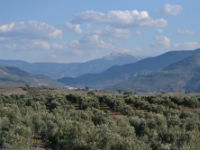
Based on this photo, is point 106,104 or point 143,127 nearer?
point 143,127

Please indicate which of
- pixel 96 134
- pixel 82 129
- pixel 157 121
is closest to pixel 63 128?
pixel 82 129

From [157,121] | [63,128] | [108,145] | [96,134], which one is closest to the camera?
[108,145]

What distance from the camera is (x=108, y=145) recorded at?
50.7 feet

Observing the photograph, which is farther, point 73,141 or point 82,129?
point 82,129

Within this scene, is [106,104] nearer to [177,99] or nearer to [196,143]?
[177,99]

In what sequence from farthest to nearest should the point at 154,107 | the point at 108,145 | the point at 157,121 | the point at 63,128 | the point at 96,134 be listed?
the point at 154,107 → the point at 157,121 → the point at 63,128 → the point at 96,134 → the point at 108,145

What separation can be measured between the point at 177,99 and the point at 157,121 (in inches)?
1112

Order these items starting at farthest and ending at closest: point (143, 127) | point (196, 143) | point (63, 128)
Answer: point (143, 127)
point (63, 128)
point (196, 143)

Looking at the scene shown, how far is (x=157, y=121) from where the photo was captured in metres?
26.2

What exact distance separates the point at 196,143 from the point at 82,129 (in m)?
6.33

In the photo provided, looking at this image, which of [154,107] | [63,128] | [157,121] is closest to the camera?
[63,128]

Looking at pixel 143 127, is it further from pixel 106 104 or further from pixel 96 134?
pixel 106 104

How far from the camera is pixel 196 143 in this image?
A: 17.8 m

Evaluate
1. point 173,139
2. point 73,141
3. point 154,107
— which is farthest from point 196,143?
point 154,107
